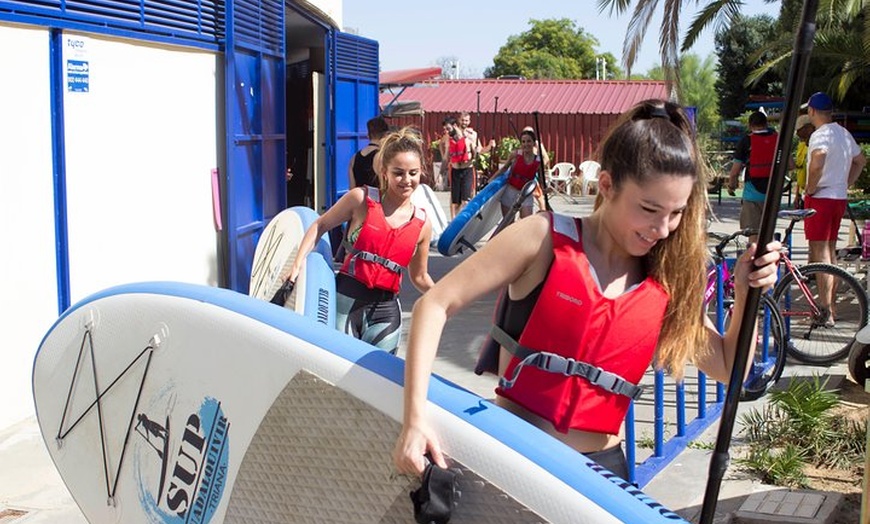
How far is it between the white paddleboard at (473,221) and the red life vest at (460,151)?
6.87m

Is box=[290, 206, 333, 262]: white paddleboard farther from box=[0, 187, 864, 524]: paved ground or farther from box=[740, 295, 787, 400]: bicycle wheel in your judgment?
box=[740, 295, 787, 400]: bicycle wheel

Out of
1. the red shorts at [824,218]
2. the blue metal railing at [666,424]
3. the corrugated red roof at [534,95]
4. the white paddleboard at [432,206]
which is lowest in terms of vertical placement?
the blue metal railing at [666,424]

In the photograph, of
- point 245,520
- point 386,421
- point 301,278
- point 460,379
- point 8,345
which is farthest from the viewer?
point 460,379

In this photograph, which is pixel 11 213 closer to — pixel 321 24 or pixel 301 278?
pixel 301 278

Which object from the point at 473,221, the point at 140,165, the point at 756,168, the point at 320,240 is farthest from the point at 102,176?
the point at 756,168

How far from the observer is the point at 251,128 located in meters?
10.6

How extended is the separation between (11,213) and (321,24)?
7903 millimetres

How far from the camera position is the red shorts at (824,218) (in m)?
9.35

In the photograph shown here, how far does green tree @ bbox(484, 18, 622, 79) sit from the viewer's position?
9038cm

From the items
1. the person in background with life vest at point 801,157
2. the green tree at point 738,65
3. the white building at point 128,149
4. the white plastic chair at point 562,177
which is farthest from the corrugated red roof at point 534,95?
the white building at point 128,149

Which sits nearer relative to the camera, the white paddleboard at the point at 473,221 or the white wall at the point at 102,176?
the white wall at the point at 102,176

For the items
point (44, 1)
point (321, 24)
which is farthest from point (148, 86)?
point (321, 24)

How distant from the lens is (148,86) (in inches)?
327

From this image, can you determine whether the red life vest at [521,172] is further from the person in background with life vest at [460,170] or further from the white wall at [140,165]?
the person in background with life vest at [460,170]
